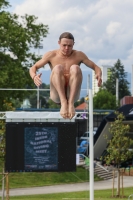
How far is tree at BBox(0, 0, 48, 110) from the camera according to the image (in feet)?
105

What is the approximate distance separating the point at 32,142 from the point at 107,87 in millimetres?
82073

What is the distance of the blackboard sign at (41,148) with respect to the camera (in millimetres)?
13344

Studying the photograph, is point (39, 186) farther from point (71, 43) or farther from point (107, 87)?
point (107, 87)

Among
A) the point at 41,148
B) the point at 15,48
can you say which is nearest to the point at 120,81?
the point at 15,48

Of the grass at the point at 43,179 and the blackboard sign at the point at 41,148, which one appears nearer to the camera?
the blackboard sign at the point at 41,148

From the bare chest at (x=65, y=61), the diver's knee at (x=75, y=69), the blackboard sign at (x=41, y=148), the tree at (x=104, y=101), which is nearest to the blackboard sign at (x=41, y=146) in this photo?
the blackboard sign at (x=41, y=148)

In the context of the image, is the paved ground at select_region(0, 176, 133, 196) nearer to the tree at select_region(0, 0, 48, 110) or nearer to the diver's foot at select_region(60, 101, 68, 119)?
the tree at select_region(0, 0, 48, 110)

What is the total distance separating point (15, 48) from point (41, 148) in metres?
18.8

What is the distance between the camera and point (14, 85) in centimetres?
3198

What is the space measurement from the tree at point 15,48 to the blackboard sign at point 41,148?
16.5m

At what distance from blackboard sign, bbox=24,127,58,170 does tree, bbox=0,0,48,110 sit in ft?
54.0

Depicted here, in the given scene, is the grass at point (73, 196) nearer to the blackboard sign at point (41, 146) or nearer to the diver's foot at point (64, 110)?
the blackboard sign at point (41, 146)

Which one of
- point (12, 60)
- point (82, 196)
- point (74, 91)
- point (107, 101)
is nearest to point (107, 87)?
point (107, 101)

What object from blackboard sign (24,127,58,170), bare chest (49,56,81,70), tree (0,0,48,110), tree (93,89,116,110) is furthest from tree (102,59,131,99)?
bare chest (49,56,81,70)
